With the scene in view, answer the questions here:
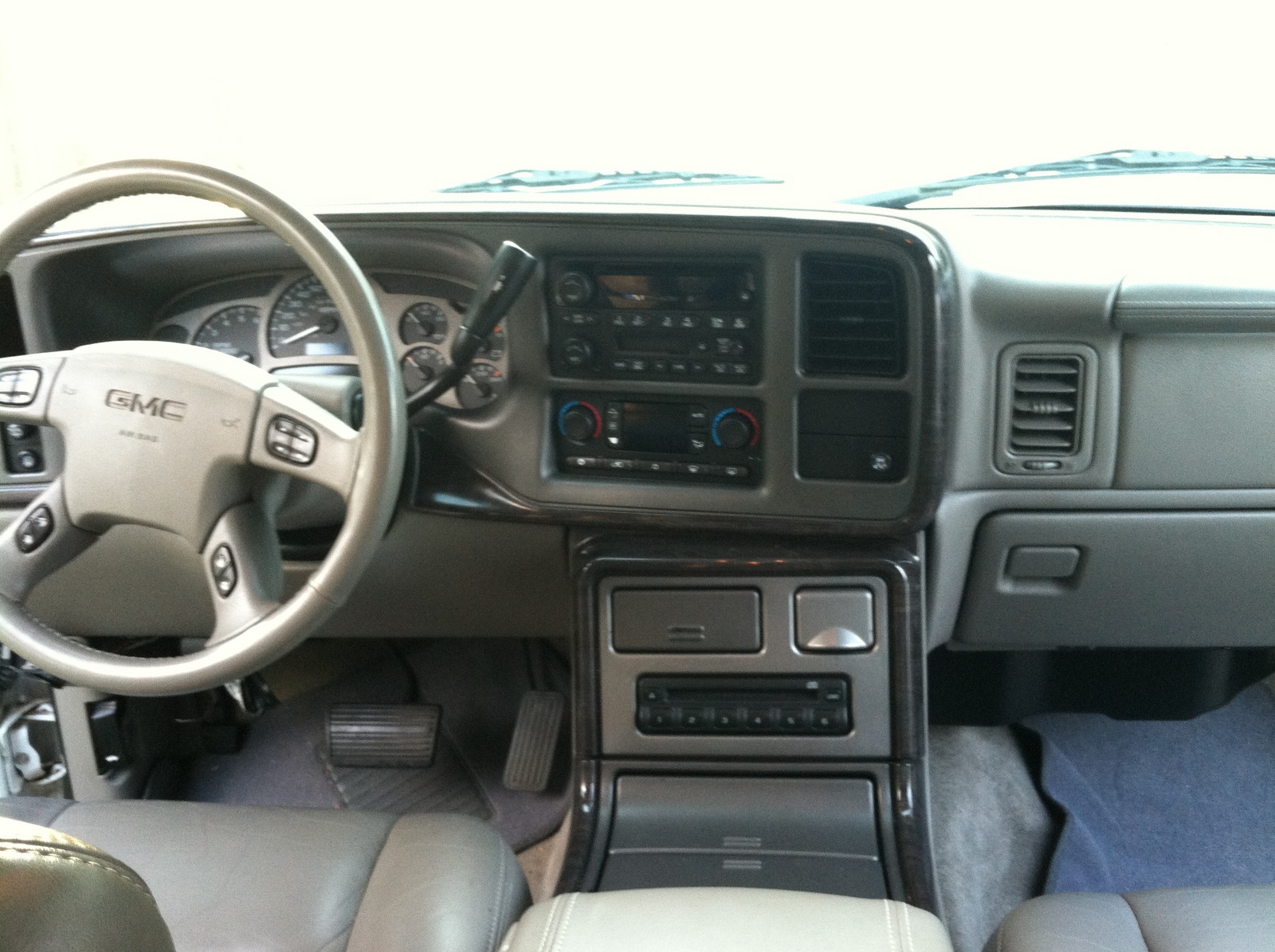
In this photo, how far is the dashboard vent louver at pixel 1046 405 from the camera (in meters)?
1.62

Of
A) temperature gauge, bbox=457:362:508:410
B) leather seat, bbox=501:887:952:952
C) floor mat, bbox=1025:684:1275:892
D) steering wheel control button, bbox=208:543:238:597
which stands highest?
temperature gauge, bbox=457:362:508:410

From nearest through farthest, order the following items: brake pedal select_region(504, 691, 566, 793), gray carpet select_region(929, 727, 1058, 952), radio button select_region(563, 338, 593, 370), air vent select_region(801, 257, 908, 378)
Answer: air vent select_region(801, 257, 908, 378)
radio button select_region(563, 338, 593, 370)
gray carpet select_region(929, 727, 1058, 952)
brake pedal select_region(504, 691, 566, 793)

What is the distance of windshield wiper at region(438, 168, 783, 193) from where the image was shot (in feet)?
5.95

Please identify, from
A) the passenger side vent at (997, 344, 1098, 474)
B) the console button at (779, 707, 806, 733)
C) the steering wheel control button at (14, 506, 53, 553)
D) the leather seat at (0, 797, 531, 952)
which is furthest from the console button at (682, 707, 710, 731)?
the steering wheel control button at (14, 506, 53, 553)

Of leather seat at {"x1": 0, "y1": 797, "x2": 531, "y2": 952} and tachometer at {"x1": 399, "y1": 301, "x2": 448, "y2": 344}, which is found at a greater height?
tachometer at {"x1": 399, "y1": 301, "x2": 448, "y2": 344}

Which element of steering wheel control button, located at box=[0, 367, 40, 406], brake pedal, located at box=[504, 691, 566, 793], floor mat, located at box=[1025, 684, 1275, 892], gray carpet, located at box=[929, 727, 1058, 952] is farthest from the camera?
brake pedal, located at box=[504, 691, 566, 793]

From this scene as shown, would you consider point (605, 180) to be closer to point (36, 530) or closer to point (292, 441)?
point (292, 441)

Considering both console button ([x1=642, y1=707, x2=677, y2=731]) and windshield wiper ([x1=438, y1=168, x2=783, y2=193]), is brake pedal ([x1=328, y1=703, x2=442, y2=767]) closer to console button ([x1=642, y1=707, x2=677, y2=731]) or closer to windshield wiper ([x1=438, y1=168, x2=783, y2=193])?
console button ([x1=642, y1=707, x2=677, y2=731])

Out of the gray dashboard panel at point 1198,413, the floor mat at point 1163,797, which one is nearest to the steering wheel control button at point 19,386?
the gray dashboard panel at point 1198,413

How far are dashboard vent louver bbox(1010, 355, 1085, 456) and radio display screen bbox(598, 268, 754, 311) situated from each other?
417 millimetres

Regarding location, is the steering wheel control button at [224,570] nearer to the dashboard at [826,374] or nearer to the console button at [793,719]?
the dashboard at [826,374]

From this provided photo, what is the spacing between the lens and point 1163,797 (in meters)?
2.22

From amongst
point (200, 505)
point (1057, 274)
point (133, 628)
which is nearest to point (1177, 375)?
point (1057, 274)

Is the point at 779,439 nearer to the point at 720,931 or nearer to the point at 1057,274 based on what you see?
the point at 1057,274
